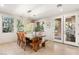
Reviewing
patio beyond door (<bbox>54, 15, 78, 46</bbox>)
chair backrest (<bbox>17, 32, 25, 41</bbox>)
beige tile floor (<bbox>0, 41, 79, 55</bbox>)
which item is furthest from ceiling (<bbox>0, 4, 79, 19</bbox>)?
beige tile floor (<bbox>0, 41, 79, 55</bbox>)

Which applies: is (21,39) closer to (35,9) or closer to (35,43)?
(35,43)

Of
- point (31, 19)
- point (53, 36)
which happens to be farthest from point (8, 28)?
point (53, 36)

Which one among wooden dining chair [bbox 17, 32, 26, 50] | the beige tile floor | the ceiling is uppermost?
the ceiling

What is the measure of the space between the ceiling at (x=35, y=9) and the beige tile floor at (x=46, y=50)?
541 millimetres

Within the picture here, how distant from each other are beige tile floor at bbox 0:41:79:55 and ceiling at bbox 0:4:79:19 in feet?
1.78

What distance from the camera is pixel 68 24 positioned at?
2.00 meters

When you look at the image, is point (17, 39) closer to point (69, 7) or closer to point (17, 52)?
point (17, 52)

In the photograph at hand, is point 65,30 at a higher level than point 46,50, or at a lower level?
higher

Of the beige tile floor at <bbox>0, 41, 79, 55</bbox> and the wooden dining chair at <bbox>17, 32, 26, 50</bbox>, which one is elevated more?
the wooden dining chair at <bbox>17, 32, 26, 50</bbox>

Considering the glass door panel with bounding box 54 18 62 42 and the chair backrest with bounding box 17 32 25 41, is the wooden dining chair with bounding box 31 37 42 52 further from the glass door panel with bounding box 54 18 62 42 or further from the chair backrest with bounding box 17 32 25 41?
the glass door panel with bounding box 54 18 62 42

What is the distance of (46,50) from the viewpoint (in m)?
2.03

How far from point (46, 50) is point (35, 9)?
2.57 feet

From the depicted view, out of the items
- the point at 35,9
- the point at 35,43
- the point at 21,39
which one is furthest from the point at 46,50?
the point at 35,9

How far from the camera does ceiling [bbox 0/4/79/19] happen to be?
76.9 inches
